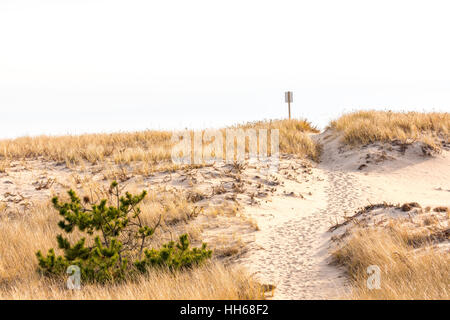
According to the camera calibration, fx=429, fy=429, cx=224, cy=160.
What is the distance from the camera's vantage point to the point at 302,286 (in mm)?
6504

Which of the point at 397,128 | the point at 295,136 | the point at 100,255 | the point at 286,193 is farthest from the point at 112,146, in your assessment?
the point at 397,128

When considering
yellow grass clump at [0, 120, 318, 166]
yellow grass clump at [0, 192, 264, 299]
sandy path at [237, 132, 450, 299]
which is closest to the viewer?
yellow grass clump at [0, 192, 264, 299]

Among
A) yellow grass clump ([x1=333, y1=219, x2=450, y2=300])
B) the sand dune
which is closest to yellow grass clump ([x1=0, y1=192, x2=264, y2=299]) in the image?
the sand dune

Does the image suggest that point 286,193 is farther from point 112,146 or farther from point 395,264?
point 112,146

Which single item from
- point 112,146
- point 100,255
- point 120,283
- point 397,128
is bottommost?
point 120,283

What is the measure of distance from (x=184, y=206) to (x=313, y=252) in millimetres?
3506

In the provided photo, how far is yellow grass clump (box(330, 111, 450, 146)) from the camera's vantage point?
1741 cm

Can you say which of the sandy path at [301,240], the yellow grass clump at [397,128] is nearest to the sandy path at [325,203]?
the sandy path at [301,240]

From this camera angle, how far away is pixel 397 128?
1778 centimetres

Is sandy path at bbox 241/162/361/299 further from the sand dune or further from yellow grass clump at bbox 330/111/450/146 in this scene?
yellow grass clump at bbox 330/111/450/146

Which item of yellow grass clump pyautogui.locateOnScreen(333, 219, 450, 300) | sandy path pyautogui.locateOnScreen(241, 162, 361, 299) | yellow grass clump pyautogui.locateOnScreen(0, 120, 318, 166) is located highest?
yellow grass clump pyautogui.locateOnScreen(0, 120, 318, 166)

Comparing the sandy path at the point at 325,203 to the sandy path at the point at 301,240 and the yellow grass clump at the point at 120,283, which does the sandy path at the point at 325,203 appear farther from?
the yellow grass clump at the point at 120,283
